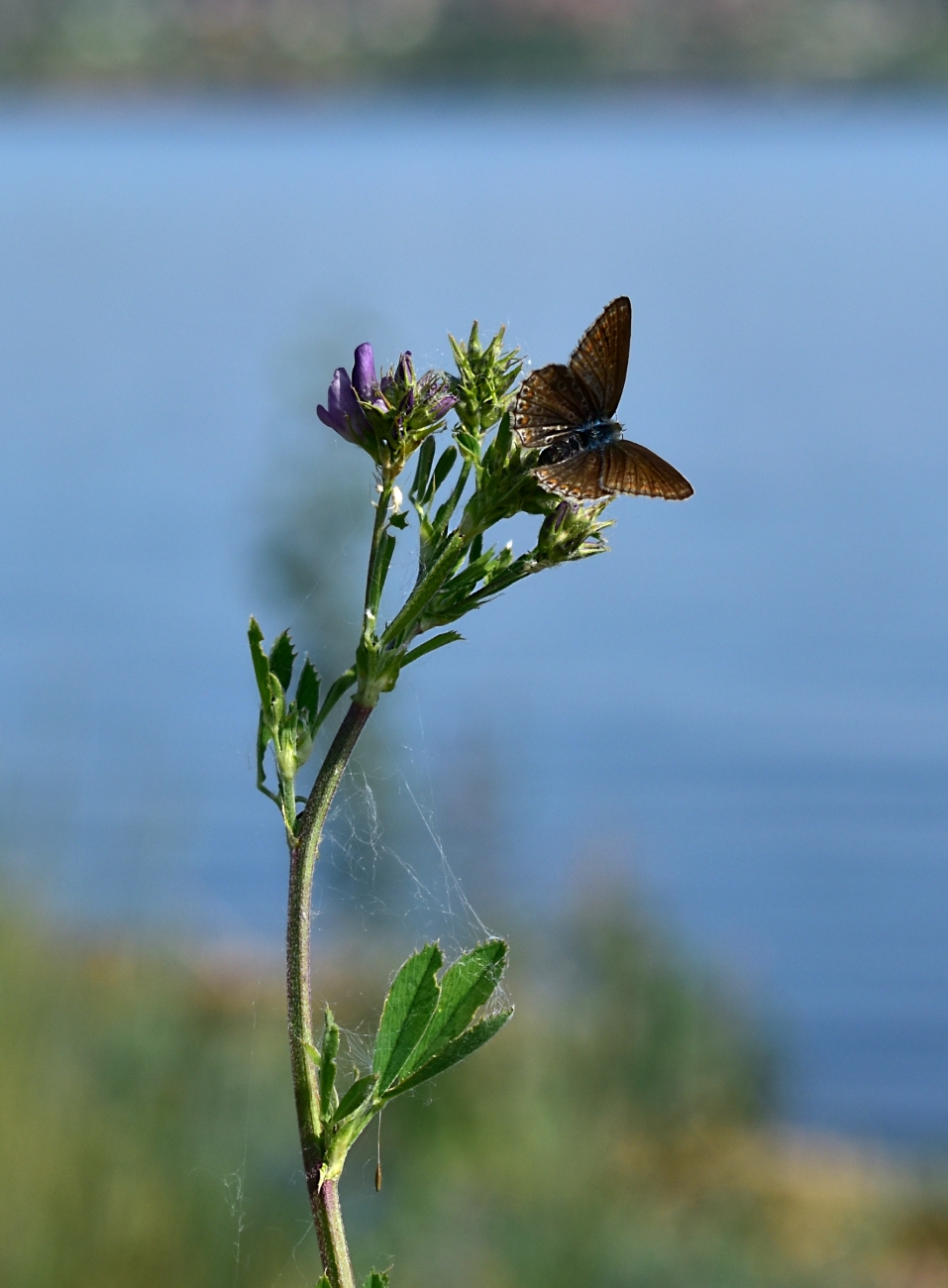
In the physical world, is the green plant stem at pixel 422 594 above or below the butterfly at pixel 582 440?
below

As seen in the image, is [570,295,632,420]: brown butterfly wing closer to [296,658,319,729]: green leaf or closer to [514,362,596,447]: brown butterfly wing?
[514,362,596,447]: brown butterfly wing

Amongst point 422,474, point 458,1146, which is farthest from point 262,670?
point 458,1146

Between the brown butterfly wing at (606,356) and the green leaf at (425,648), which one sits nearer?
the green leaf at (425,648)

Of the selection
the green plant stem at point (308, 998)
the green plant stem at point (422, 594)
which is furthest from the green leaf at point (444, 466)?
the green plant stem at point (308, 998)

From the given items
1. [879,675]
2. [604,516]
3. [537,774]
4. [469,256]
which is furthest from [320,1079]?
[469,256]

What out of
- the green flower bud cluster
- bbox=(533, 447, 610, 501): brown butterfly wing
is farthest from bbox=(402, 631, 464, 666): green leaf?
bbox=(533, 447, 610, 501): brown butterfly wing

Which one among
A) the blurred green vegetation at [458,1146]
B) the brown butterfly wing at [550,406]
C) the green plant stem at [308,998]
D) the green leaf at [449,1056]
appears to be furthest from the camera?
the blurred green vegetation at [458,1146]

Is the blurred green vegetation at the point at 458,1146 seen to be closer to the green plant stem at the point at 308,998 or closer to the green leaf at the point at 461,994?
the green leaf at the point at 461,994

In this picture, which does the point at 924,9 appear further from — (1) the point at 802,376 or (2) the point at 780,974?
(2) the point at 780,974
